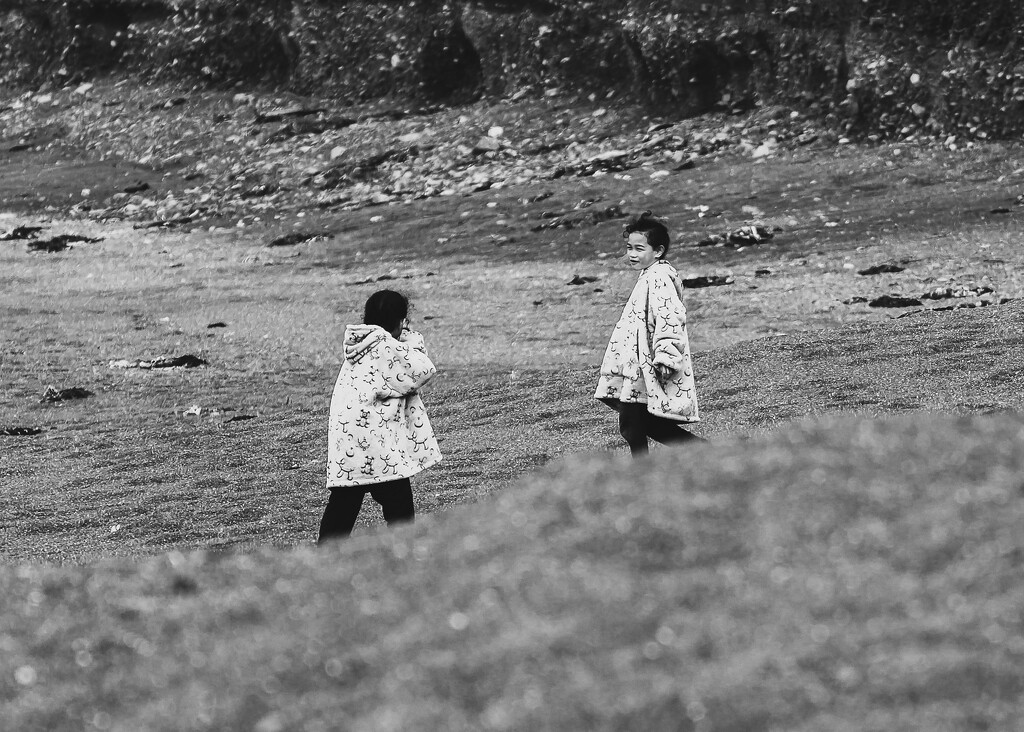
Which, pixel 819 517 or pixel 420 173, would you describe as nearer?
pixel 819 517

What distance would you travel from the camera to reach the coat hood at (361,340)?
8.23 meters

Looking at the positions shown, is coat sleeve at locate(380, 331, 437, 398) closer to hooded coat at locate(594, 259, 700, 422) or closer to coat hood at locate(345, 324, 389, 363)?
coat hood at locate(345, 324, 389, 363)

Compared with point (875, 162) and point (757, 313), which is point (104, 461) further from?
point (875, 162)

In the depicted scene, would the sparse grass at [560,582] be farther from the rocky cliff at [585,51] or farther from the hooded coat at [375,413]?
the rocky cliff at [585,51]

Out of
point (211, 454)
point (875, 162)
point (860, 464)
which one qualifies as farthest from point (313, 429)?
point (875, 162)

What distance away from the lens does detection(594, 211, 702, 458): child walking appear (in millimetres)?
9227

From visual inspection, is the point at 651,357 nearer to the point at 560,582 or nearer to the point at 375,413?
the point at 375,413

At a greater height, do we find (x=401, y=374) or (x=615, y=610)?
(x=401, y=374)

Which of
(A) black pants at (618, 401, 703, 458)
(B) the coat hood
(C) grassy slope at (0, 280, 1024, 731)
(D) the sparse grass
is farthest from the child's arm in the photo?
(C) grassy slope at (0, 280, 1024, 731)

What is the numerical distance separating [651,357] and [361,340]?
A: 6.17 ft

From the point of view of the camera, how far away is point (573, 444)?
13305 millimetres

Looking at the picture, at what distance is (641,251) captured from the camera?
9.35 m

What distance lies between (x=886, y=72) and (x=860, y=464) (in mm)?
30438

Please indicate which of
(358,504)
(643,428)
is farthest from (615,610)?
(643,428)
